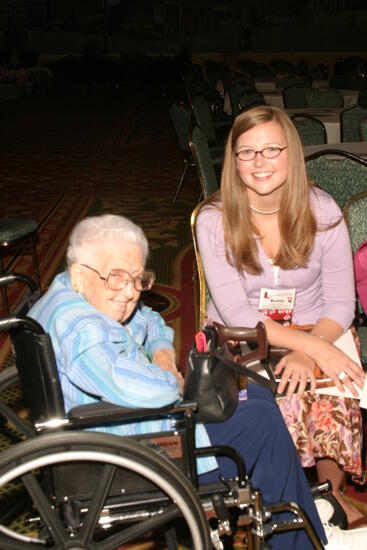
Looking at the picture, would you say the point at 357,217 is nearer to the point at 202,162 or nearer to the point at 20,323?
the point at 20,323

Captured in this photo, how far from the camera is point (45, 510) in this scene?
1.51m

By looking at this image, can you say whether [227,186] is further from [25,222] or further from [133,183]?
[133,183]

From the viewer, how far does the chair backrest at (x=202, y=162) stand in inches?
154

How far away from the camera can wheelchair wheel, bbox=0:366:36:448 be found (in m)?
1.89

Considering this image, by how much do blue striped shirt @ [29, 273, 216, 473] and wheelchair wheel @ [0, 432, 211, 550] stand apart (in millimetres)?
119

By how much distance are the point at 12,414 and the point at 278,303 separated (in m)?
0.83

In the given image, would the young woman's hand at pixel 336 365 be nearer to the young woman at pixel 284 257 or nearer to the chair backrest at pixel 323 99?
the young woman at pixel 284 257

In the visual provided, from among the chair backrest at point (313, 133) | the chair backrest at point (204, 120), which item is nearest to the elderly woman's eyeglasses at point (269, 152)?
the chair backrest at point (313, 133)

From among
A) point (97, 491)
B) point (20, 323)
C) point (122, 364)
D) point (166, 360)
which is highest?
point (20, 323)

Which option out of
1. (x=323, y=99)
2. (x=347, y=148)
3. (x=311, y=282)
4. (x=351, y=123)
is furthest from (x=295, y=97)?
→ (x=311, y=282)

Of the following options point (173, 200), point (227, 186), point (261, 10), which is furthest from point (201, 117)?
point (261, 10)

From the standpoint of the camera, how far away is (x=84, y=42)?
23312mm

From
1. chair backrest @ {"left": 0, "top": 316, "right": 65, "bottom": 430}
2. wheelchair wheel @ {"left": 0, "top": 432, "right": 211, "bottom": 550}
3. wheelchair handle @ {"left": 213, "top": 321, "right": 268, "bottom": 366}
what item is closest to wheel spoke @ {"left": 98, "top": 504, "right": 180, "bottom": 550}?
wheelchair wheel @ {"left": 0, "top": 432, "right": 211, "bottom": 550}

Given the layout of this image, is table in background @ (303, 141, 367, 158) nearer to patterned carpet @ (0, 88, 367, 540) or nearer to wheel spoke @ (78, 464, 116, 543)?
patterned carpet @ (0, 88, 367, 540)
